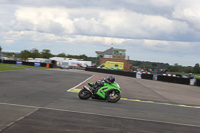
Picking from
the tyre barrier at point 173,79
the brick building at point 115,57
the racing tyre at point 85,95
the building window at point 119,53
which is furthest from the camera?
the building window at point 119,53

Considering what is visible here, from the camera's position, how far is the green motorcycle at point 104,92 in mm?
11023

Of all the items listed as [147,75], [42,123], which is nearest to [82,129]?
[42,123]

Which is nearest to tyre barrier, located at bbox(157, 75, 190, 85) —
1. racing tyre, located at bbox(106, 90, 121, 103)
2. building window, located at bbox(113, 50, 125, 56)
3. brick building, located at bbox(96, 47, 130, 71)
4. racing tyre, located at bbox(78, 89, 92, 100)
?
racing tyre, located at bbox(106, 90, 121, 103)

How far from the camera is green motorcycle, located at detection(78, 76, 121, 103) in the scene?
36.2ft

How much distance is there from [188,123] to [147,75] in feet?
111

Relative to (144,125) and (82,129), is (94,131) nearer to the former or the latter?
(82,129)

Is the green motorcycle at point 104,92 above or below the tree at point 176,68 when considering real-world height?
below

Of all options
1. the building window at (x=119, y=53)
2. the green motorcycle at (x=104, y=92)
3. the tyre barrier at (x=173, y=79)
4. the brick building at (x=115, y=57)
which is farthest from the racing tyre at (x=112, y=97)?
the building window at (x=119, y=53)

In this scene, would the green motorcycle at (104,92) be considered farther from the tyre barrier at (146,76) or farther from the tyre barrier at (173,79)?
the tyre barrier at (146,76)

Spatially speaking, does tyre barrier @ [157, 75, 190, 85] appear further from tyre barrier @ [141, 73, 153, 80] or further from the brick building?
the brick building

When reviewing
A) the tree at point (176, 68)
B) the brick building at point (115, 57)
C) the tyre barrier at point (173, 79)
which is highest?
the brick building at point (115, 57)

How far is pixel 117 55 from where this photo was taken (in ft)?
269

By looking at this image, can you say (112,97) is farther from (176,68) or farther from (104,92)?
(176,68)

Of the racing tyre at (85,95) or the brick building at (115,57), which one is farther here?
the brick building at (115,57)
